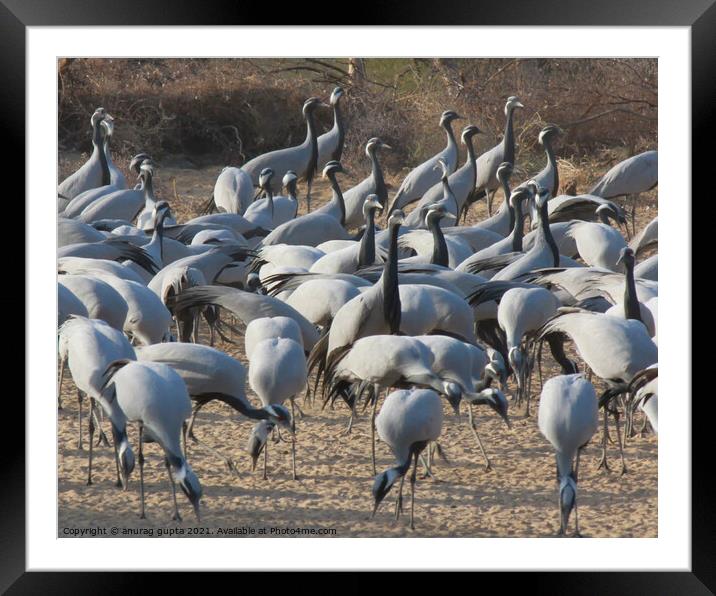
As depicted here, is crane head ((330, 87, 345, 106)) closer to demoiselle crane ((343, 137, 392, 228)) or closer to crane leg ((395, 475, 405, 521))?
demoiselle crane ((343, 137, 392, 228))

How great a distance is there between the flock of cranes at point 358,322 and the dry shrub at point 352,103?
5.10ft

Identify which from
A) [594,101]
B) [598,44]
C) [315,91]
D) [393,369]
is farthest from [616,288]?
[315,91]

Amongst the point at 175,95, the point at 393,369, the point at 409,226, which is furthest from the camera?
the point at 175,95

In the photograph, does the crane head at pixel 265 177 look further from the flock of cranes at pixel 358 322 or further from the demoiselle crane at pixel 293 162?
the demoiselle crane at pixel 293 162

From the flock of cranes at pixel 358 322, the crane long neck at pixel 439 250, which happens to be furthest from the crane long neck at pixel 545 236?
the crane long neck at pixel 439 250

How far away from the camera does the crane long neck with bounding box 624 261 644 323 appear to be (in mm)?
5410

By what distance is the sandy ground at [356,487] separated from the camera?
4469 mm

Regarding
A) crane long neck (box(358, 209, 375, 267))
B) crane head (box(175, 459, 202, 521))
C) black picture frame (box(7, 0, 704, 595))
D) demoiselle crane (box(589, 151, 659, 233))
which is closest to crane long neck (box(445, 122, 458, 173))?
demoiselle crane (box(589, 151, 659, 233))

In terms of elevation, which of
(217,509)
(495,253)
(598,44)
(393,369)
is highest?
(598,44)

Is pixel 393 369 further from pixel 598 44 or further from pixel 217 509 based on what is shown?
pixel 598 44

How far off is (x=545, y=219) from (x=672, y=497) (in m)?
2.76

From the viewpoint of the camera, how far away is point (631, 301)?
17.7ft

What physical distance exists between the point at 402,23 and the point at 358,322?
1.90 m

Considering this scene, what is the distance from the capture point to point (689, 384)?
150 inches
